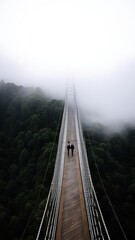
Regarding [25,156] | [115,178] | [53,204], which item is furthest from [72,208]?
[25,156]

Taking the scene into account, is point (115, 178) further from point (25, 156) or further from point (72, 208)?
point (72, 208)

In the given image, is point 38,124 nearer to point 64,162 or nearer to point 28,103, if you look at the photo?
point 28,103

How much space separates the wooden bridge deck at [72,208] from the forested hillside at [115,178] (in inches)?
183

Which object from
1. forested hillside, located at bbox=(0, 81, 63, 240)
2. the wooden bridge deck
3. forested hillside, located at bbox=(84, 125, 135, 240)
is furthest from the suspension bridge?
forested hillside, located at bbox=(84, 125, 135, 240)

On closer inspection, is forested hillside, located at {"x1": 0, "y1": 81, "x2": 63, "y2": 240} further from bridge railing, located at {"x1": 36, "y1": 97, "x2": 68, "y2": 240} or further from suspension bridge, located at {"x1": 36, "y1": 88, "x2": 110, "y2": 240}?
suspension bridge, located at {"x1": 36, "y1": 88, "x2": 110, "y2": 240}

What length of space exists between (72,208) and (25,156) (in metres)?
21.6

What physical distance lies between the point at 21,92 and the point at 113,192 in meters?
35.2

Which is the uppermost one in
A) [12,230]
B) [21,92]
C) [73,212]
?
[21,92]

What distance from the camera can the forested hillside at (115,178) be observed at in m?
16.4

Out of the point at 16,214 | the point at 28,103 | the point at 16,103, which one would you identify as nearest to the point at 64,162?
the point at 16,214

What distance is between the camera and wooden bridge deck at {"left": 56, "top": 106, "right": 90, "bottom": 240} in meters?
6.26

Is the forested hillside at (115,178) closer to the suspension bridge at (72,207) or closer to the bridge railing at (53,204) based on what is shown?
the bridge railing at (53,204)

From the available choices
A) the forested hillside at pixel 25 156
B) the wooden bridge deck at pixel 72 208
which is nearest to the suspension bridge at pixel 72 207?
the wooden bridge deck at pixel 72 208

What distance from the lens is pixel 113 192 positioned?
2006 cm
